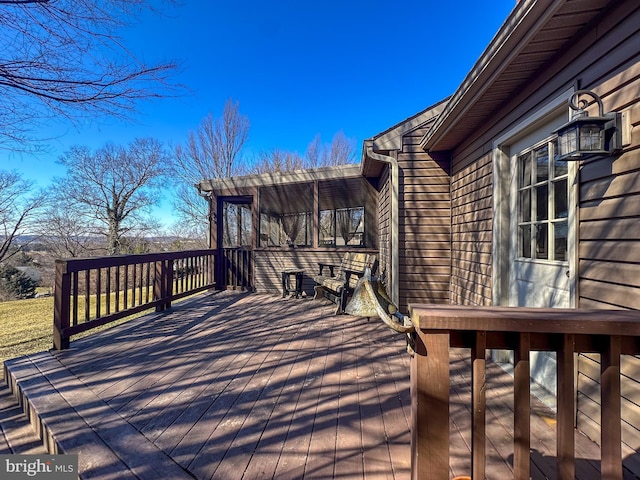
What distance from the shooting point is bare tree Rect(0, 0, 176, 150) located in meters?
2.45

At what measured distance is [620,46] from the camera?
1.47 m

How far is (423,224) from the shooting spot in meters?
3.98

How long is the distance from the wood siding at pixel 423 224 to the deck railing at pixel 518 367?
302 centimetres

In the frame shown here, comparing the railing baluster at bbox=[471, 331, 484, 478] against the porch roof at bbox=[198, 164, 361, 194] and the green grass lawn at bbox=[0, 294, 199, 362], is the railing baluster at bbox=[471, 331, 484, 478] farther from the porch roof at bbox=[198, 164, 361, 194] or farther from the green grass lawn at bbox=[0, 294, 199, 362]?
the porch roof at bbox=[198, 164, 361, 194]

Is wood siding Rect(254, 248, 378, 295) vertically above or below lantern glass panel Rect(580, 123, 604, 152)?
below

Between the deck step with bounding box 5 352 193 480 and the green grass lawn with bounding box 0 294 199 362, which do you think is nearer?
the deck step with bounding box 5 352 193 480

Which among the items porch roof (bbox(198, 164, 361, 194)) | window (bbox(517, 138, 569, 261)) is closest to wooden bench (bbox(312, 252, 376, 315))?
porch roof (bbox(198, 164, 361, 194))

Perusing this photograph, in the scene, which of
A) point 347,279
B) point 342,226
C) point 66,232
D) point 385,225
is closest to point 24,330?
point 347,279

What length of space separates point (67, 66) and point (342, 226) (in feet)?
25.9

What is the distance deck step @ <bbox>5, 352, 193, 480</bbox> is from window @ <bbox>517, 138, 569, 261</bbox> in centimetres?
267

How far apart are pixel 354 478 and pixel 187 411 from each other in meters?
1.12

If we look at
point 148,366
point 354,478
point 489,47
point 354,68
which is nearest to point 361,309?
point 354,478

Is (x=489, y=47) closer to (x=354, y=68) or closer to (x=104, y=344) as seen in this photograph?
(x=104, y=344)
